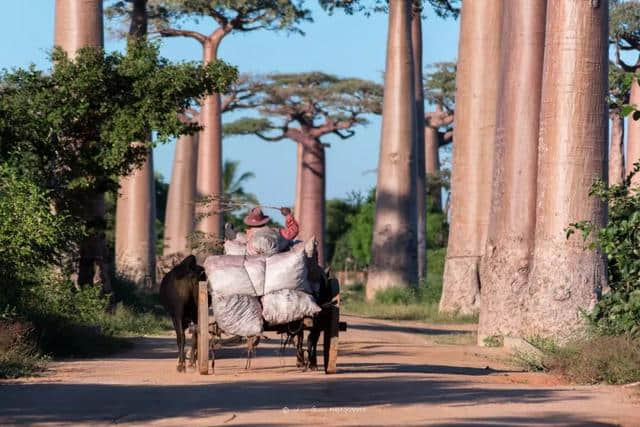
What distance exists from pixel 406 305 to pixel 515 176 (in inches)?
631

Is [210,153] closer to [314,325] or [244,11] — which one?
[244,11]

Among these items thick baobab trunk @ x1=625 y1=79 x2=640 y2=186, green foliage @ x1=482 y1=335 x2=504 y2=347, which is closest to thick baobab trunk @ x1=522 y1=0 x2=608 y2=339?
green foliage @ x1=482 y1=335 x2=504 y2=347

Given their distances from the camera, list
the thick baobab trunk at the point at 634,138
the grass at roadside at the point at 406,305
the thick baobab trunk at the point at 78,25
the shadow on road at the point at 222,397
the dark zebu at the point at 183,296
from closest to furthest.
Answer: the shadow on road at the point at 222,397 < the dark zebu at the point at 183,296 < the thick baobab trunk at the point at 78,25 < the grass at roadside at the point at 406,305 < the thick baobab trunk at the point at 634,138

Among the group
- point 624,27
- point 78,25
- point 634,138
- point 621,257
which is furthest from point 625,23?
point 621,257

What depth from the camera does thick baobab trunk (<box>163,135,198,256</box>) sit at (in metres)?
47.1

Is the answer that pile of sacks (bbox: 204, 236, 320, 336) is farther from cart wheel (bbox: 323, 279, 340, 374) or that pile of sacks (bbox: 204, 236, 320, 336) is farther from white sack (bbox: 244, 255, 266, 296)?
cart wheel (bbox: 323, 279, 340, 374)

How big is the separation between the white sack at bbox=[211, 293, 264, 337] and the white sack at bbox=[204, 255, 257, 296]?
7 centimetres

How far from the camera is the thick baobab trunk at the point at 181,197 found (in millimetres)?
47094

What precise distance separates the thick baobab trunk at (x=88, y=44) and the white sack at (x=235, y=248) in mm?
8743

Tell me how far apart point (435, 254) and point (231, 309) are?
41969 mm

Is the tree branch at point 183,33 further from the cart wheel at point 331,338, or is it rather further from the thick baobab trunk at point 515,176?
the cart wheel at point 331,338

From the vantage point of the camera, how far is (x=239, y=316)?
13.1 meters

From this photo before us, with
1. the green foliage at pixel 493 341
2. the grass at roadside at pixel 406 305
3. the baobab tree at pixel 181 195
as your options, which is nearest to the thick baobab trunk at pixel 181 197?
the baobab tree at pixel 181 195

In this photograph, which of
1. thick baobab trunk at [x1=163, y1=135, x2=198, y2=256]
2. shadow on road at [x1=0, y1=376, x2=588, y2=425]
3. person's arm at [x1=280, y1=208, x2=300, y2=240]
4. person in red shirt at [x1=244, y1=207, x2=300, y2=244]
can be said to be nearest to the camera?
shadow on road at [x1=0, y1=376, x2=588, y2=425]
